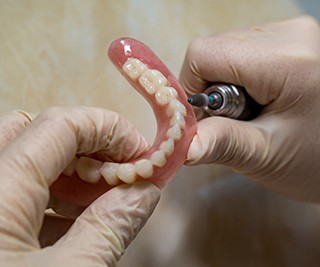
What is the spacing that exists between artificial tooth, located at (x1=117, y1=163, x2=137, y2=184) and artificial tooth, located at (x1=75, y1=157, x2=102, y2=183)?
0.11 feet

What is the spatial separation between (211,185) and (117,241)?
408 mm

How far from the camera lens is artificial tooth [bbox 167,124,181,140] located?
28.3 inches

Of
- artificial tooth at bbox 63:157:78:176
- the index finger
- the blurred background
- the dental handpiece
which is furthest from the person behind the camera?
the blurred background

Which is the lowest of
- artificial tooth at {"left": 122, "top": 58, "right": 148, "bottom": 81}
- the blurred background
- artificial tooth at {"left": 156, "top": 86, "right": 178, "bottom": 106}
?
the blurred background

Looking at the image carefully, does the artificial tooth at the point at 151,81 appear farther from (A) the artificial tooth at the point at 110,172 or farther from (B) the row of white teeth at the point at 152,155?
(A) the artificial tooth at the point at 110,172

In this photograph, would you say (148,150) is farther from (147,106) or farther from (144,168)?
(147,106)

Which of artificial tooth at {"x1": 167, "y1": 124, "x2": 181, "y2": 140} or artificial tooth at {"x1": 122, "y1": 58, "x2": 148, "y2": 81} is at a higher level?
artificial tooth at {"x1": 122, "y1": 58, "x2": 148, "y2": 81}

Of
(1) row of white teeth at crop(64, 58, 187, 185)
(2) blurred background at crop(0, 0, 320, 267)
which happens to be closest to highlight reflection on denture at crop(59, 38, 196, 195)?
(1) row of white teeth at crop(64, 58, 187, 185)

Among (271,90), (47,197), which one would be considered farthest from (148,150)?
(271,90)

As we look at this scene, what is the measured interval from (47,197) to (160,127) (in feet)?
0.69

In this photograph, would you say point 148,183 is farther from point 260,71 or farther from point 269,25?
point 269,25

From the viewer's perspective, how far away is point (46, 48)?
1104 millimetres

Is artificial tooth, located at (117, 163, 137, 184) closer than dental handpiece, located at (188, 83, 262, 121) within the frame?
Yes

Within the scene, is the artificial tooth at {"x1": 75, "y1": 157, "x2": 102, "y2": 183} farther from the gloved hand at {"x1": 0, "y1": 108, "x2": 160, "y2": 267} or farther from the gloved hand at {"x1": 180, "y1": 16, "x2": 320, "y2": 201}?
the gloved hand at {"x1": 180, "y1": 16, "x2": 320, "y2": 201}
